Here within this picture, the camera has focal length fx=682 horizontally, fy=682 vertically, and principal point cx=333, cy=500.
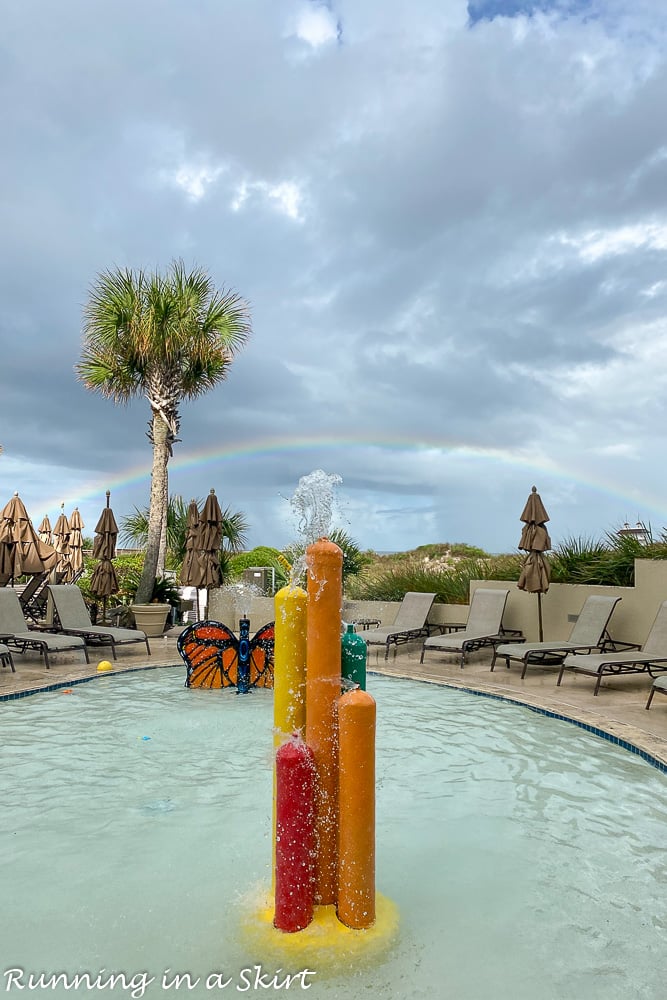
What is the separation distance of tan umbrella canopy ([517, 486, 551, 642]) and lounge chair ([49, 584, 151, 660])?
5809mm

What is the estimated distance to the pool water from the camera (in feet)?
8.75

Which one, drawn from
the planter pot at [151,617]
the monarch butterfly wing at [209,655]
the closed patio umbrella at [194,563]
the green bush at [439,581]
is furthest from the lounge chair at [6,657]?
the green bush at [439,581]

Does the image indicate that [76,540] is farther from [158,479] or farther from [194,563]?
[194,563]

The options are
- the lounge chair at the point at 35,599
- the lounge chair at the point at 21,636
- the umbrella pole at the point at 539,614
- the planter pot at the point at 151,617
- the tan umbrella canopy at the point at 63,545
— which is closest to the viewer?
the lounge chair at the point at 21,636

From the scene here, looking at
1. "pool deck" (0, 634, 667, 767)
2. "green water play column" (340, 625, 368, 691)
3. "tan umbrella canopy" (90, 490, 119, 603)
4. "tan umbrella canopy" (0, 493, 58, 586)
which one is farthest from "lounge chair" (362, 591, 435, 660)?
"green water play column" (340, 625, 368, 691)

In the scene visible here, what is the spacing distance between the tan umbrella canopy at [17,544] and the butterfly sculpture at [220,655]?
448 cm

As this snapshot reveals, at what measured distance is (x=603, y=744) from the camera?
231 inches

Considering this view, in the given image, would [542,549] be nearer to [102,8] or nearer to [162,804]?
[162,804]

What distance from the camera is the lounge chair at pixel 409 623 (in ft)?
34.6

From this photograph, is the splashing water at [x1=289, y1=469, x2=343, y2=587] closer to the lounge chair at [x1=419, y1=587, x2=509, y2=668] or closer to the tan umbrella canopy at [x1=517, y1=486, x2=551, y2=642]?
the lounge chair at [x1=419, y1=587, x2=509, y2=668]

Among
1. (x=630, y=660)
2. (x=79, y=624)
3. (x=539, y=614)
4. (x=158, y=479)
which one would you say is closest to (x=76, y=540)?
(x=158, y=479)

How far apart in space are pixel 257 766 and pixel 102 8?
11622 mm

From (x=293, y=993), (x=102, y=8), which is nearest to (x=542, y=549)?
(x=293, y=993)

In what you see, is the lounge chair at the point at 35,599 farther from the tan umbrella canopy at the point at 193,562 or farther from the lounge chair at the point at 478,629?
the lounge chair at the point at 478,629
